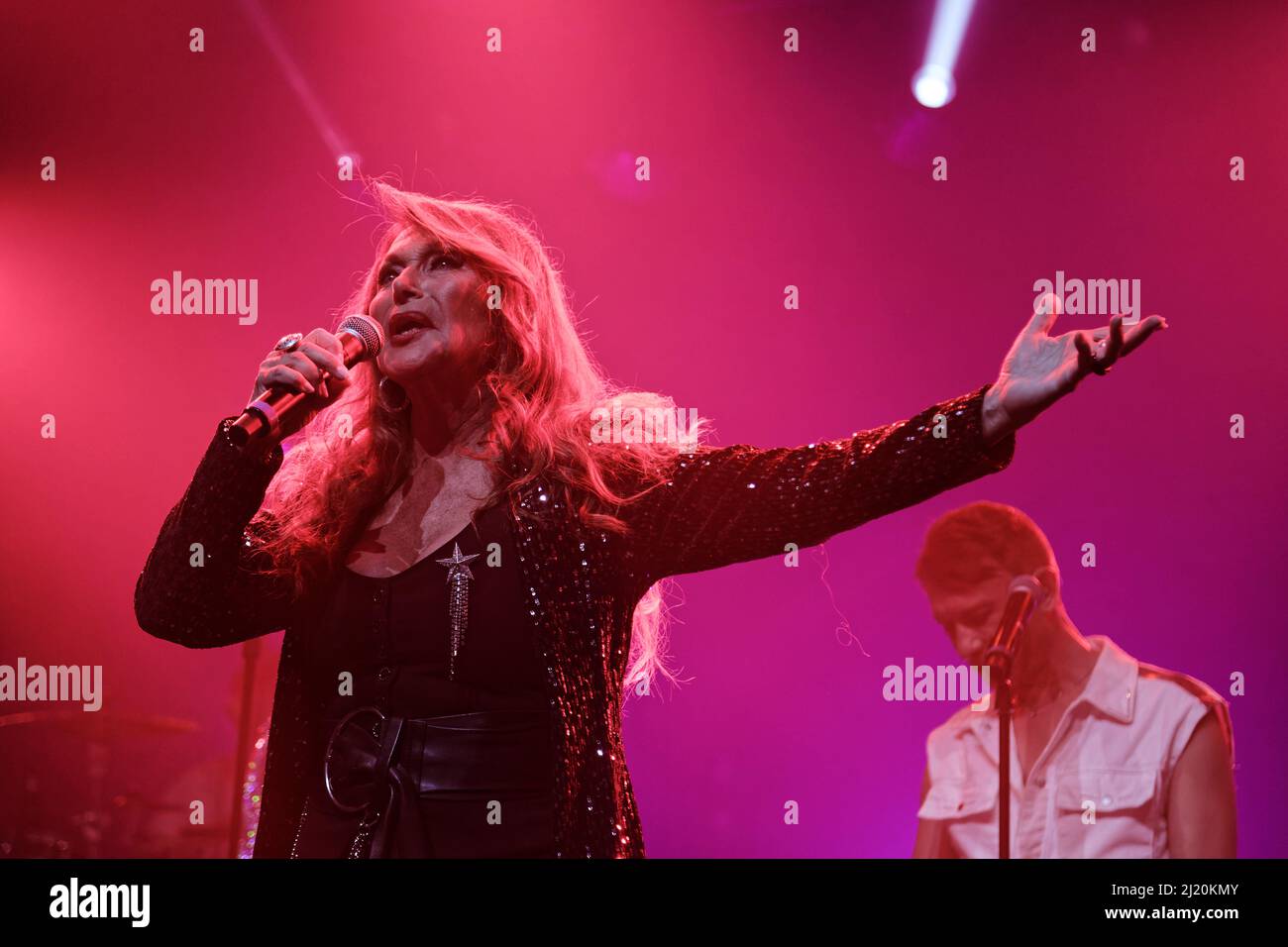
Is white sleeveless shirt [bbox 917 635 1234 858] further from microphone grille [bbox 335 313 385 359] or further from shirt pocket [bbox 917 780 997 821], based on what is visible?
microphone grille [bbox 335 313 385 359]

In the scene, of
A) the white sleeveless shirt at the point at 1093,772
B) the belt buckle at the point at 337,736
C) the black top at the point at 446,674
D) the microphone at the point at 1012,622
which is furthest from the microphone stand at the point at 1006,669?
the belt buckle at the point at 337,736

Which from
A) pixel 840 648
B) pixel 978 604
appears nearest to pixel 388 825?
pixel 840 648

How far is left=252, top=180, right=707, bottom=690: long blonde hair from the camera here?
5.16ft

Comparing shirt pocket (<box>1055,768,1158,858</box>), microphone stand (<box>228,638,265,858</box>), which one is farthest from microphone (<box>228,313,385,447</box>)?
shirt pocket (<box>1055,768,1158,858</box>)

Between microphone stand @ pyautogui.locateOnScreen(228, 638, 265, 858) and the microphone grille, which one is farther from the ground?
the microphone grille

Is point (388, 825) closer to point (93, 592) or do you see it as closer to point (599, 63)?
point (93, 592)

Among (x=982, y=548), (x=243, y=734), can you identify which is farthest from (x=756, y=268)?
(x=243, y=734)

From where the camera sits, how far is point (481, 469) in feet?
5.29

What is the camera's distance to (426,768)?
142cm

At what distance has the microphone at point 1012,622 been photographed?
181 cm

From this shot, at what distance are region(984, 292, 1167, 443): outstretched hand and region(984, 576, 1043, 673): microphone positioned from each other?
0.58 meters

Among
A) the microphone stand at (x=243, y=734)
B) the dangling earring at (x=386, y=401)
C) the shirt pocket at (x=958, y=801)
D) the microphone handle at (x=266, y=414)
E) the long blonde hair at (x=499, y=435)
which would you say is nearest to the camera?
the microphone handle at (x=266, y=414)

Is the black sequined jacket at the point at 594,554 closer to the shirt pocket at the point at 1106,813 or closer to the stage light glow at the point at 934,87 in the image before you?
the shirt pocket at the point at 1106,813
